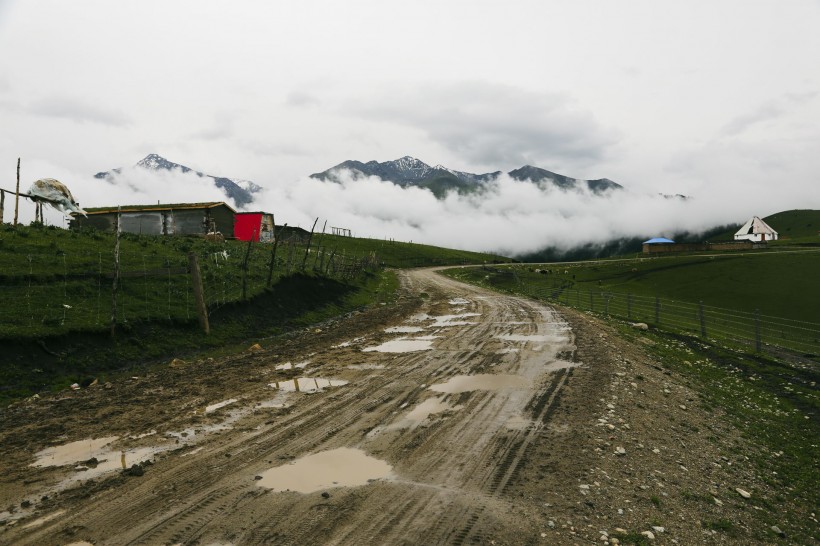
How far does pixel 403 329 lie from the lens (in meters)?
22.2

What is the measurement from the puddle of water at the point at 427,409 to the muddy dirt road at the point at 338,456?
0.05 meters

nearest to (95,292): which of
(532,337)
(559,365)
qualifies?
(559,365)

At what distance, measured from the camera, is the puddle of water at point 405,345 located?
17.2 meters

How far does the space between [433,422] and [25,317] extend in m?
14.2

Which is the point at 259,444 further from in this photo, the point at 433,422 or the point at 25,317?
the point at 25,317

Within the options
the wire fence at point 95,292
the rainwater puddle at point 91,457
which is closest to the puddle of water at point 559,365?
the rainwater puddle at point 91,457

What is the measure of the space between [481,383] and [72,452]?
31.1 feet

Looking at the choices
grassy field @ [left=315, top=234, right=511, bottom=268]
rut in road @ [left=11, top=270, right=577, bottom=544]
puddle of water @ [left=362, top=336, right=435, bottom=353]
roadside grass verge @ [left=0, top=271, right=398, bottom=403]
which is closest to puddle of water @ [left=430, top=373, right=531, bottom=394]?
rut in road @ [left=11, top=270, right=577, bottom=544]

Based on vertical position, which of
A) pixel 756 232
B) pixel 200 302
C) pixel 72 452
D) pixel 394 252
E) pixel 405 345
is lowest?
pixel 72 452

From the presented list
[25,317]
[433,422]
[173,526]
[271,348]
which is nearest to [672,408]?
[433,422]

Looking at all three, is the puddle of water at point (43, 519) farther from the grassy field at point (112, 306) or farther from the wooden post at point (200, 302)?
the wooden post at point (200, 302)

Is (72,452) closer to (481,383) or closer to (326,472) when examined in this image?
(326,472)

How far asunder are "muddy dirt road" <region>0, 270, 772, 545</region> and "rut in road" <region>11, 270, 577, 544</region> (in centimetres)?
3

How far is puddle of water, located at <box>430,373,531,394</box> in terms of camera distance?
12150 mm
